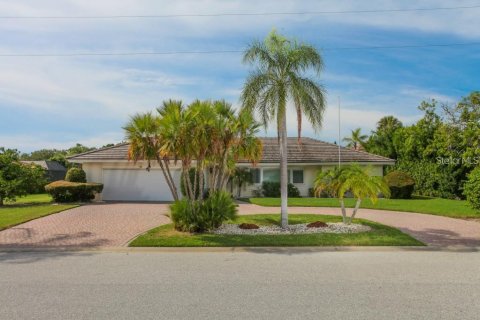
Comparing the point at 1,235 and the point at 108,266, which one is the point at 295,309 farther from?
the point at 1,235

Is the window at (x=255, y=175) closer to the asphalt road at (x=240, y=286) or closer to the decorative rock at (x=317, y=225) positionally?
the decorative rock at (x=317, y=225)

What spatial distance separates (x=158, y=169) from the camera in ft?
88.1

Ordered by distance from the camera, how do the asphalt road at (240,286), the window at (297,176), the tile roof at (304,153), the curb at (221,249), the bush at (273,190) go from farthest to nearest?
the window at (297,176) → the bush at (273,190) → the tile roof at (304,153) → the curb at (221,249) → the asphalt road at (240,286)

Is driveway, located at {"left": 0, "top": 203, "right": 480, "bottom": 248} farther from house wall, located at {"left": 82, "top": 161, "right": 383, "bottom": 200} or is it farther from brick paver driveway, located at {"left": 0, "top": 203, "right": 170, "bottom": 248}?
house wall, located at {"left": 82, "top": 161, "right": 383, "bottom": 200}

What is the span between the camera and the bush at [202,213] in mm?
13070

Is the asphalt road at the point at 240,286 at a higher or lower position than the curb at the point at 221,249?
lower

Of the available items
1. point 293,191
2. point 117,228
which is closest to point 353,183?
point 117,228

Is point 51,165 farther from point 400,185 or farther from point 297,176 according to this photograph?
point 400,185

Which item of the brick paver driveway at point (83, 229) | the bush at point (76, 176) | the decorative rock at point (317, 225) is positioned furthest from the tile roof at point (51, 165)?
the decorative rock at point (317, 225)

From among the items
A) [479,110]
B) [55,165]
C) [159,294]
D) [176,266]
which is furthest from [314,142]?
[55,165]

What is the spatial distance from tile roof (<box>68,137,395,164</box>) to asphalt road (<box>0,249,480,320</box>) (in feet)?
55.8

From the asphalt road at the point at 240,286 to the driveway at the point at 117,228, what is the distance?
158 centimetres

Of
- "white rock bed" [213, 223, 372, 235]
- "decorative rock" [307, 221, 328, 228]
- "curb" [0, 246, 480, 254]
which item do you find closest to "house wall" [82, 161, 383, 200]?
"white rock bed" [213, 223, 372, 235]

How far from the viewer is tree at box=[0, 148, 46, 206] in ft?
75.4
